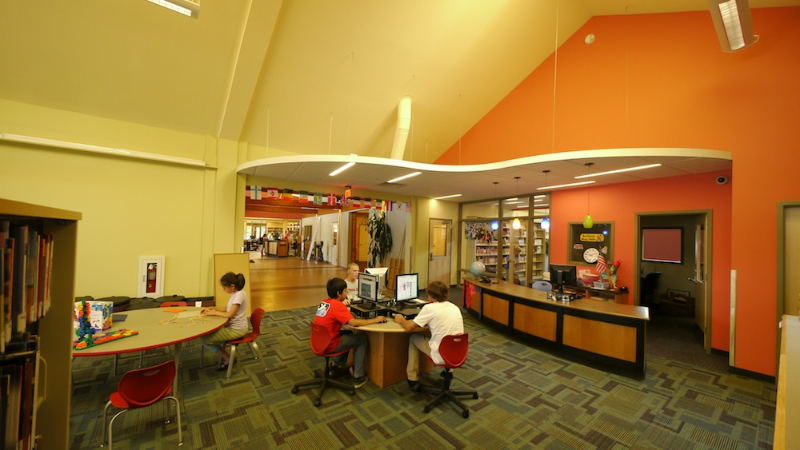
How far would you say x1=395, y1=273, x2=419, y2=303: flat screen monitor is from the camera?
409cm

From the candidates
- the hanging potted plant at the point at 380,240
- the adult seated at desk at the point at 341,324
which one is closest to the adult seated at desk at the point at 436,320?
the adult seated at desk at the point at 341,324

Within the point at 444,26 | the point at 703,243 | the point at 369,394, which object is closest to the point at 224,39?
the point at 444,26

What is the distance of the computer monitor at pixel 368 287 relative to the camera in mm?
4055

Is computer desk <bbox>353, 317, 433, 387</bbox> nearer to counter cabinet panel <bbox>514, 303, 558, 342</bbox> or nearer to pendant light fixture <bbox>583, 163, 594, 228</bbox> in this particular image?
counter cabinet panel <bbox>514, 303, 558, 342</bbox>

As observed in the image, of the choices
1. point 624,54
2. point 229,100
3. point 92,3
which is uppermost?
point 624,54

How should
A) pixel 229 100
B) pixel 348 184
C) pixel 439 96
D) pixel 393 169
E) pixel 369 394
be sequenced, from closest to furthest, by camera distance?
pixel 369 394, pixel 229 100, pixel 393 169, pixel 439 96, pixel 348 184

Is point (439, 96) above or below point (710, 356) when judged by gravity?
above

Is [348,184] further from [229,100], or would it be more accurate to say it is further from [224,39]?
[224,39]

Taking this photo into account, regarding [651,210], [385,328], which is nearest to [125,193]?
[385,328]

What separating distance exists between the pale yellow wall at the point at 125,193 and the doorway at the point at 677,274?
Answer: 8.45m

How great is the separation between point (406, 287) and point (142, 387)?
2.80m

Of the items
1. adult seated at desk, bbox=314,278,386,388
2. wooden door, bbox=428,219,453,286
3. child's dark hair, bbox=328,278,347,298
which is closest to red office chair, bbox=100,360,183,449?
adult seated at desk, bbox=314,278,386,388

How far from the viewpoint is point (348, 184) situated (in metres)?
7.55

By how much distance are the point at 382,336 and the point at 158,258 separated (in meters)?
4.72
